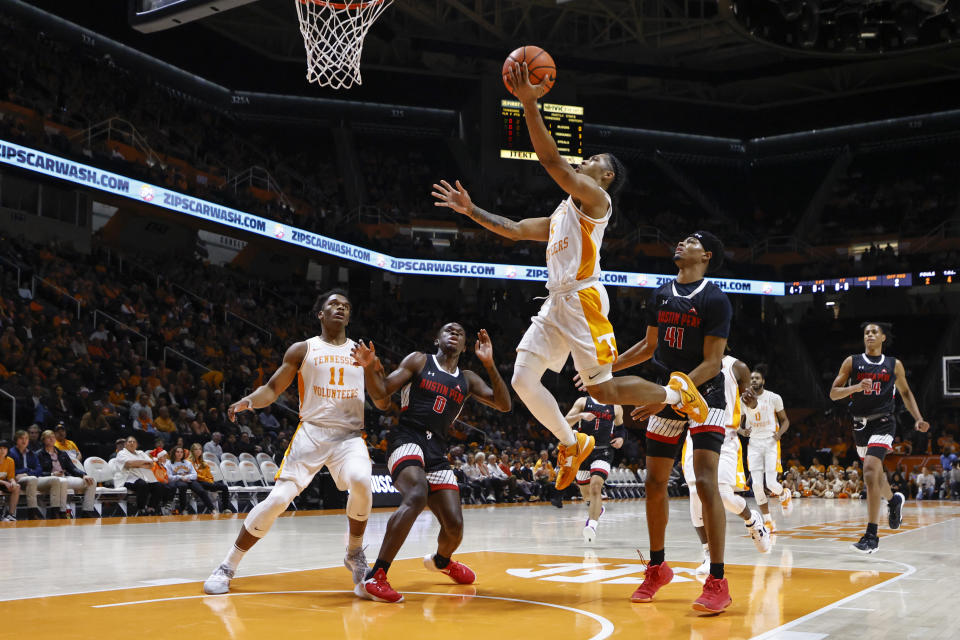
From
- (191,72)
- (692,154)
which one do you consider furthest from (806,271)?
(191,72)

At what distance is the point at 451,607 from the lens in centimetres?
558

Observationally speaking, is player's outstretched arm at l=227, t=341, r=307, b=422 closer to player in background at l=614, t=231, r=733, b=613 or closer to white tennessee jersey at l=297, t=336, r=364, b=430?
white tennessee jersey at l=297, t=336, r=364, b=430

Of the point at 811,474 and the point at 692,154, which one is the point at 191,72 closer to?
the point at 692,154

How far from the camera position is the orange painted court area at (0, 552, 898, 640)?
4.76m

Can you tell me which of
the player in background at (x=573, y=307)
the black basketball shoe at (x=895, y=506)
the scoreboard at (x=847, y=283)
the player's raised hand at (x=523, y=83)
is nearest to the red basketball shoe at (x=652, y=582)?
the player in background at (x=573, y=307)

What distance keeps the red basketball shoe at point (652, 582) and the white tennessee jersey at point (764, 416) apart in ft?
19.5

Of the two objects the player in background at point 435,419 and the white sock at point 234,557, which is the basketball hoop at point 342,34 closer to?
the player in background at point 435,419

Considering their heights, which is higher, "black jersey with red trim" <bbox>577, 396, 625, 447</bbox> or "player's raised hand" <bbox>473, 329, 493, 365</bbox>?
"player's raised hand" <bbox>473, 329, 493, 365</bbox>

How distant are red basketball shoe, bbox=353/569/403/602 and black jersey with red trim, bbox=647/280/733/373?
7.54 feet

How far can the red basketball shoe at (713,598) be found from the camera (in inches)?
211

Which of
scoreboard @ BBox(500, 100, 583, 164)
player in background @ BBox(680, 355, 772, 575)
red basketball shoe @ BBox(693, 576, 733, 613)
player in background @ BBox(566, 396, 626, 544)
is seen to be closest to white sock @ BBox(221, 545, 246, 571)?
red basketball shoe @ BBox(693, 576, 733, 613)

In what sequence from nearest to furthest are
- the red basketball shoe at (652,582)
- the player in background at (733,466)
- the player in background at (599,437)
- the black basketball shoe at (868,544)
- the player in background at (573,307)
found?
the player in background at (573,307) < the red basketball shoe at (652,582) < the player in background at (733,466) < the black basketball shoe at (868,544) < the player in background at (599,437)

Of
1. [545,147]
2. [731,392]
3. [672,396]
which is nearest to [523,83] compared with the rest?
[545,147]

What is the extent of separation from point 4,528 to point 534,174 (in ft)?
81.2
